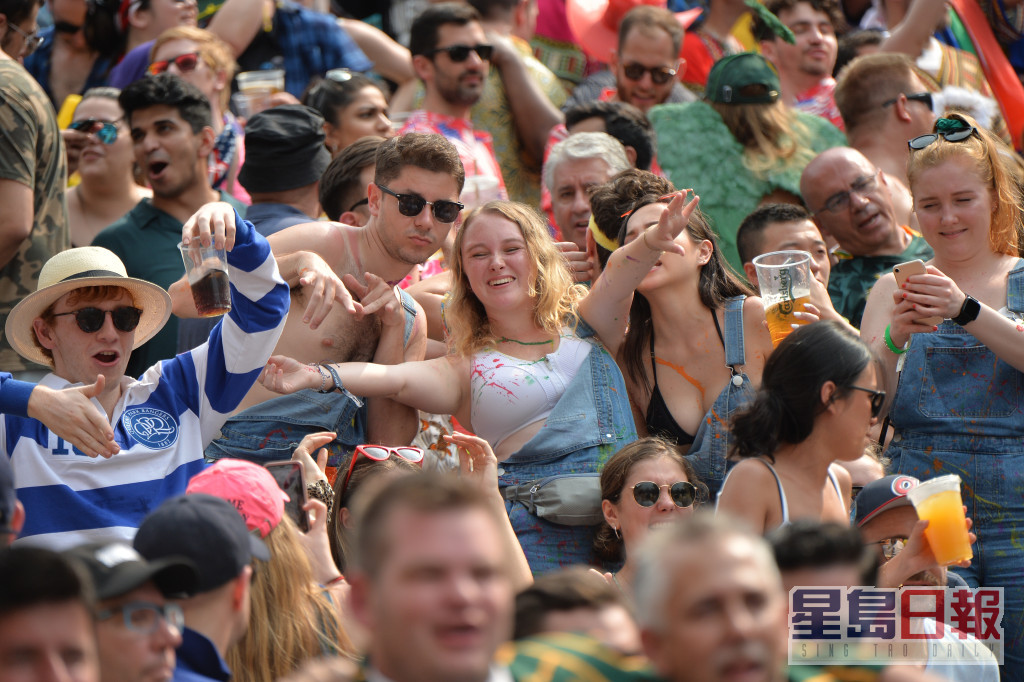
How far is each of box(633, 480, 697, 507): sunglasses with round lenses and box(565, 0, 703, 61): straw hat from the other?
4012mm

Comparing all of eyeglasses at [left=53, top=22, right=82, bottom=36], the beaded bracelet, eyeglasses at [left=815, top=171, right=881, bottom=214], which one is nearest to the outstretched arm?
the beaded bracelet

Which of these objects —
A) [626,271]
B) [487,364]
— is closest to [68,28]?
[487,364]

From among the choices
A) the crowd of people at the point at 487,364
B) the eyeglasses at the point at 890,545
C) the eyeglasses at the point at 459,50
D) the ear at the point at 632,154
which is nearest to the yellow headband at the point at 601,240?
the crowd of people at the point at 487,364

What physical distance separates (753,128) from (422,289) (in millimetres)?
1980

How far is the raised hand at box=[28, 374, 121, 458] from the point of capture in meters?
3.20

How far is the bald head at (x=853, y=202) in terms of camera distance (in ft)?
17.2

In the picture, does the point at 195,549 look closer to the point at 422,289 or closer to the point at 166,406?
the point at 166,406

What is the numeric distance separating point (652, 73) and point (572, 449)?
3047mm

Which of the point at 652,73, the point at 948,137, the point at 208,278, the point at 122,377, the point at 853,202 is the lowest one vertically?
the point at 122,377

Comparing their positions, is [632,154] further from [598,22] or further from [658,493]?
[658,493]

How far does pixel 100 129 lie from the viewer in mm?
5559

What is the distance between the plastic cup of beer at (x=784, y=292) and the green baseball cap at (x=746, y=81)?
2.07 metres

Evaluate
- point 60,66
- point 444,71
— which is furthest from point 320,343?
point 60,66

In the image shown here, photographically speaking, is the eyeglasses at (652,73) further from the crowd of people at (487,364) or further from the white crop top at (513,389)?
the white crop top at (513,389)
